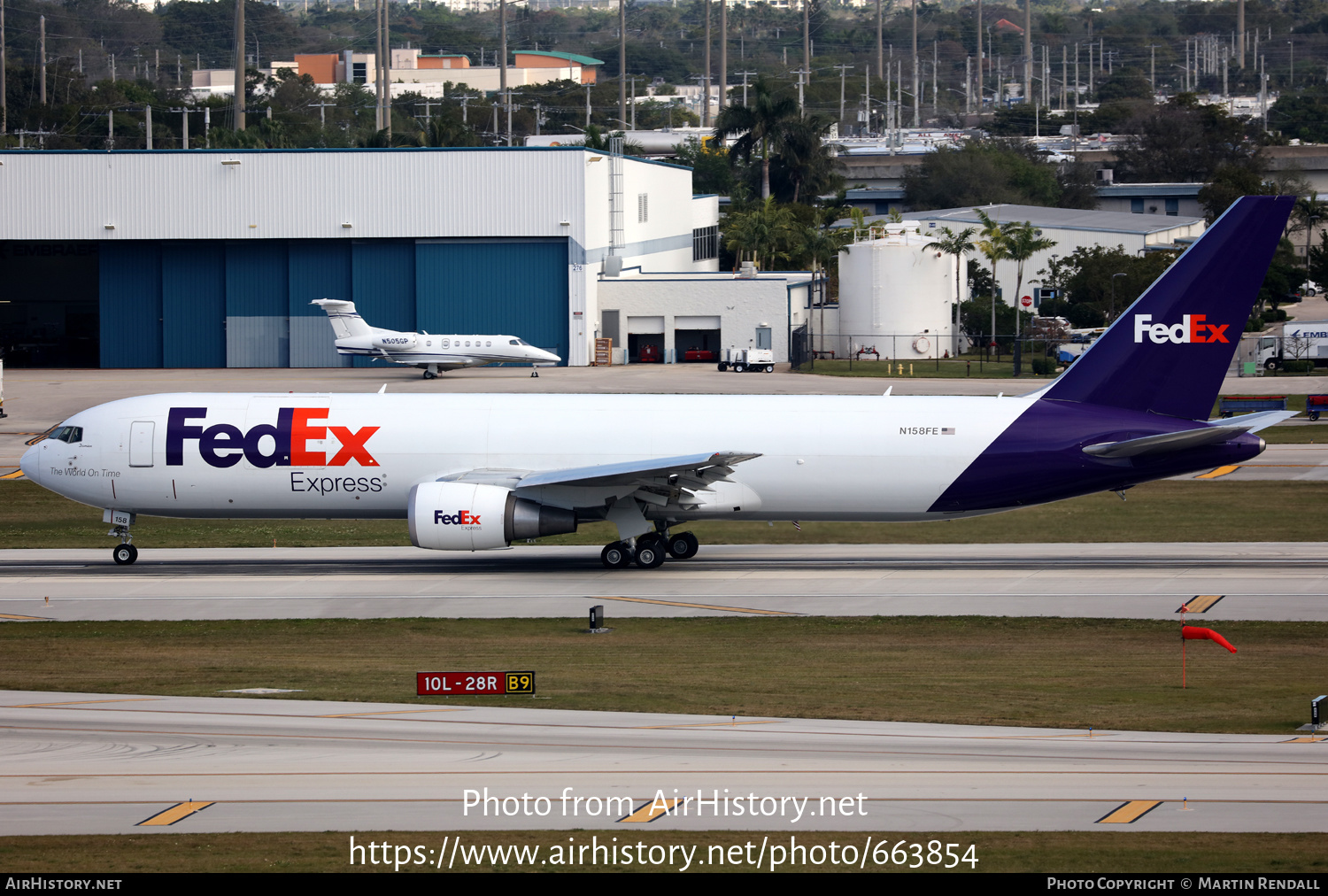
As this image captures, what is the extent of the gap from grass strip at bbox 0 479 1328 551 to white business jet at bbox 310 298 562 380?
40.4 m

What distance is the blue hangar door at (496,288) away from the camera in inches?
3595

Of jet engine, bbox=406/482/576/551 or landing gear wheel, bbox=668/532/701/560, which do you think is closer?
jet engine, bbox=406/482/576/551

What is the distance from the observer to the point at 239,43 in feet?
366

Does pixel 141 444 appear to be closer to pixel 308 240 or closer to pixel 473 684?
pixel 473 684

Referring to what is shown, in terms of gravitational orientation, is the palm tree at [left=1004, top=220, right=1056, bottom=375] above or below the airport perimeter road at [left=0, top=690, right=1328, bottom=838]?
above

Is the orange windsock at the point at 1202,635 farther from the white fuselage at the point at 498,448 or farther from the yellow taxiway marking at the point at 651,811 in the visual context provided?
the yellow taxiway marking at the point at 651,811

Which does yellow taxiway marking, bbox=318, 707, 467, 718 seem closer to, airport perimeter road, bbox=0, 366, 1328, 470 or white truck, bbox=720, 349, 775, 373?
airport perimeter road, bbox=0, 366, 1328, 470

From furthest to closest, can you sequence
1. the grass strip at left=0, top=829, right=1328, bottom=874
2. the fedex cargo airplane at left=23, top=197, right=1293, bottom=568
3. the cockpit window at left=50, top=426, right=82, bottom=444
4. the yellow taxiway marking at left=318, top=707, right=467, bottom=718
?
the cockpit window at left=50, top=426, right=82, bottom=444
the fedex cargo airplane at left=23, top=197, right=1293, bottom=568
the yellow taxiway marking at left=318, top=707, right=467, bottom=718
the grass strip at left=0, top=829, right=1328, bottom=874

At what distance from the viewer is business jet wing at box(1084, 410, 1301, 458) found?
105 feet

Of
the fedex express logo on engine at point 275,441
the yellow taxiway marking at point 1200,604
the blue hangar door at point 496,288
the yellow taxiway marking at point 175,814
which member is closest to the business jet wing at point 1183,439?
the yellow taxiway marking at point 1200,604

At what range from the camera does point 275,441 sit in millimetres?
34062

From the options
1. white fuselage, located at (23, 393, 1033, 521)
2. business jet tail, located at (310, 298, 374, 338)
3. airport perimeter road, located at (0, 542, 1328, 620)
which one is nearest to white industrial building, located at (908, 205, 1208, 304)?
business jet tail, located at (310, 298, 374, 338)

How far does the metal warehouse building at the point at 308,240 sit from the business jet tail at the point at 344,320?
541 centimetres
